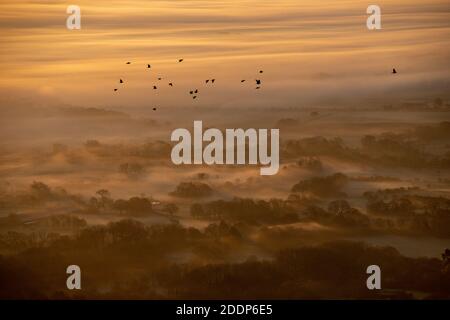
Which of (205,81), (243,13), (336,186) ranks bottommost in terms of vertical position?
(336,186)

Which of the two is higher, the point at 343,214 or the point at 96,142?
the point at 96,142

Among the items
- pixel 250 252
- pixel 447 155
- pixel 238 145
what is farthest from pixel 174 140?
pixel 447 155

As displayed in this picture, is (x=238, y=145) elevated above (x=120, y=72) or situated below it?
below

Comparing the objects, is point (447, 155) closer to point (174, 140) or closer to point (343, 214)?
point (343, 214)
